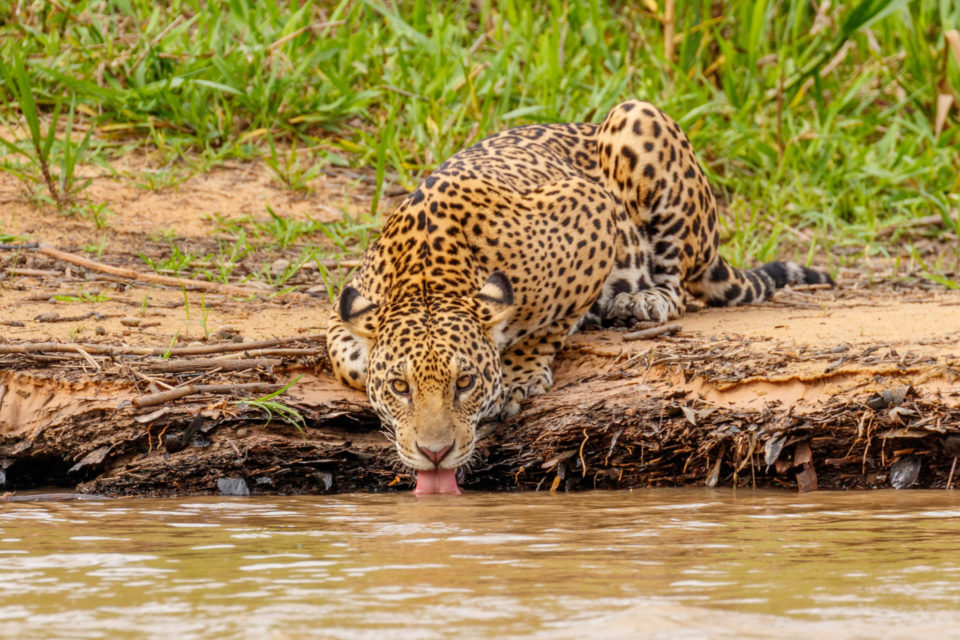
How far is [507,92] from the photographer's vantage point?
9.63 m

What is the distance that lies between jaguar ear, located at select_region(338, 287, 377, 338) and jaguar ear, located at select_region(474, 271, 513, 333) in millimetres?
440

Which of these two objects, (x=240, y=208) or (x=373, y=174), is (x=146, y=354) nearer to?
(x=240, y=208)

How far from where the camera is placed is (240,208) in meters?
8.98

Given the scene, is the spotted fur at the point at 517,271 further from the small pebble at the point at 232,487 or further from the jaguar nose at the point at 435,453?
the small pebble at the point at 232,487

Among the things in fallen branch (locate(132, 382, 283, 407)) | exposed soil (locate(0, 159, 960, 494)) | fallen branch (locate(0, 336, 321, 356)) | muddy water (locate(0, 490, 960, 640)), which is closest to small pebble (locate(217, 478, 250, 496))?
exposed soil (locate(0, 159, 960, 494))

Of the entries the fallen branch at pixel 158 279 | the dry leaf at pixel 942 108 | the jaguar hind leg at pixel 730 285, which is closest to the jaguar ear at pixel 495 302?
the fallen branch at pixel 158 279

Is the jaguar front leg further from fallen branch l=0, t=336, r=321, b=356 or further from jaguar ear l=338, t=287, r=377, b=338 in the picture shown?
fallen branch l=0, t=336, r=321, b=356

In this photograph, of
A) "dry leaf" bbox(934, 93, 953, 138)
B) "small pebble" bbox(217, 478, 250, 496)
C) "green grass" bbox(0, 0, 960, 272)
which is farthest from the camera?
"dry leaf" bbox(934, 93, 953, 138)

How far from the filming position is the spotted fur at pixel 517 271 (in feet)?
16.7

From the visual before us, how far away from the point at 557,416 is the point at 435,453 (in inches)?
27.5

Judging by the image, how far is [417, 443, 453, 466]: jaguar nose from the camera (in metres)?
4.83

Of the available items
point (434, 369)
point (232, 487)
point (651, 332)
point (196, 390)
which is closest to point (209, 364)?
point (196, 390)

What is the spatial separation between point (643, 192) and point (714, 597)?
14.2 feet

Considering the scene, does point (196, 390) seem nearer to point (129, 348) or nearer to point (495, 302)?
point (129, 348)
